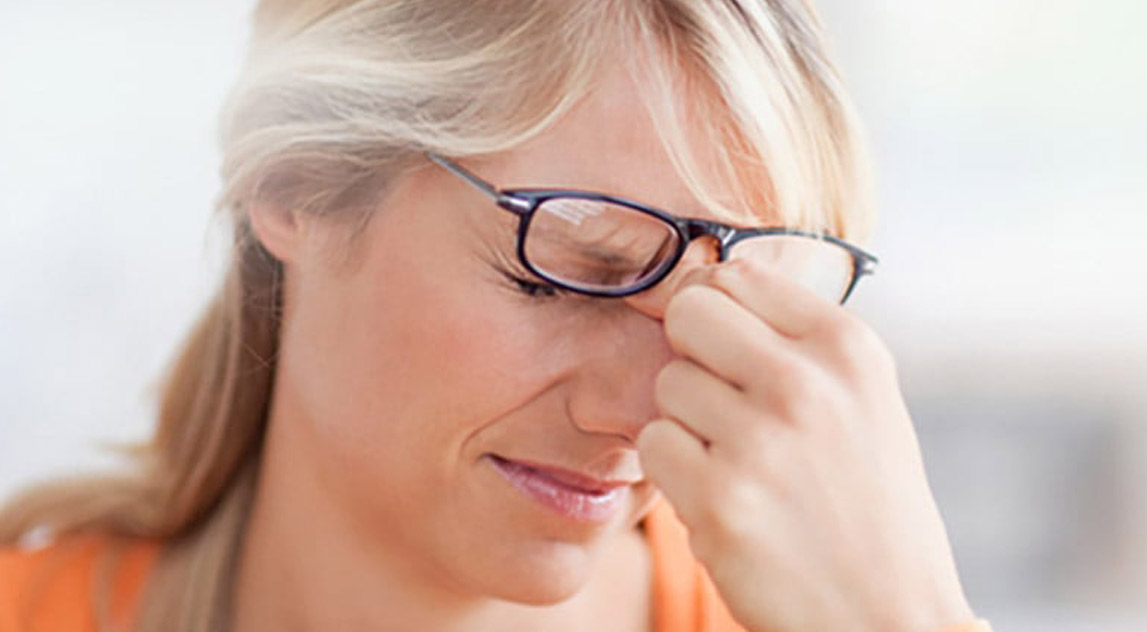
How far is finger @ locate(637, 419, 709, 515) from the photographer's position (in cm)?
93

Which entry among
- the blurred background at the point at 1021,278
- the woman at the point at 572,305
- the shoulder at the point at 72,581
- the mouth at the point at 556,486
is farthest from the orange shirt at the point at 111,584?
the blurred background at the point at 1021,278

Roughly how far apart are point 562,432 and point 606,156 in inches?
8.7

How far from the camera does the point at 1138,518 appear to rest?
8.55 feet

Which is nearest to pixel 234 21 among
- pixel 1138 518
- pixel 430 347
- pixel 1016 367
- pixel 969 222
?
pixel 430 347

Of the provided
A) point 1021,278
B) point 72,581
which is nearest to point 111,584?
point 72,581

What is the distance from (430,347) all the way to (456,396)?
0.04 meters

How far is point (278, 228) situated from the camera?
120cm

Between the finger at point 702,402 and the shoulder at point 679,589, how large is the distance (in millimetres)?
375

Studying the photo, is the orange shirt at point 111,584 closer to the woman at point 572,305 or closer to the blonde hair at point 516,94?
the woman at point 572,305

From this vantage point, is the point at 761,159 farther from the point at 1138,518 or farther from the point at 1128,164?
the point at 1138,518

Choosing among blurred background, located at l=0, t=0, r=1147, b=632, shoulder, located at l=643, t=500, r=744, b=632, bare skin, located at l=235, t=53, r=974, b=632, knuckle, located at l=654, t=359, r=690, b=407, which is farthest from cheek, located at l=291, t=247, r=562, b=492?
blurred background, located at l=0, t=0, r=1147, b=632

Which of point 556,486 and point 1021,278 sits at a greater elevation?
point 556,486

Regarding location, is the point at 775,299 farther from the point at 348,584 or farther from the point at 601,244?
the point at 348,584

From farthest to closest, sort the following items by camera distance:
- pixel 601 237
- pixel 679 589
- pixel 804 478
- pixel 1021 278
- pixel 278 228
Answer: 1. pixel 1021 278
2. pixel 679 589
3. pixel 278 228
4. pixel 601 237
5. pixel 804 478
